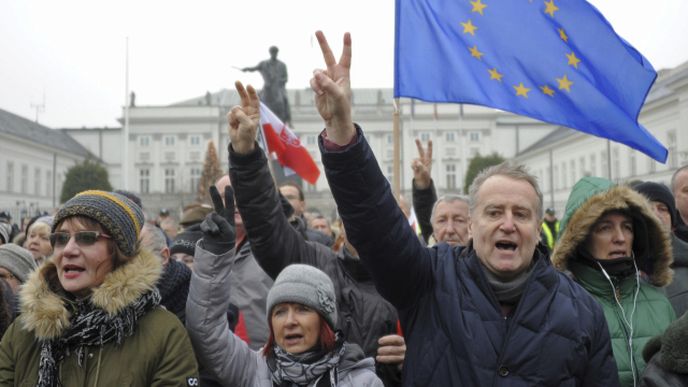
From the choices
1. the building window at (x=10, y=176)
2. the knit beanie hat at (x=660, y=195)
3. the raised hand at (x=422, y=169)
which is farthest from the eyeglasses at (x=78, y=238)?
the building window at (x=10, y=176)

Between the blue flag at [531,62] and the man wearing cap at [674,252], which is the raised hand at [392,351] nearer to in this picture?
the man wearing cap at [674,252]

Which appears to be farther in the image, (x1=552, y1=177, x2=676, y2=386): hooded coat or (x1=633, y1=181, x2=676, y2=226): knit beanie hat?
(x1=633, y1=181, x2=676, y2=226): knit beanie hat

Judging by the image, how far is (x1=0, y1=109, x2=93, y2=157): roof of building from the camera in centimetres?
5167

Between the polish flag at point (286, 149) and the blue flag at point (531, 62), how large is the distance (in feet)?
12.9

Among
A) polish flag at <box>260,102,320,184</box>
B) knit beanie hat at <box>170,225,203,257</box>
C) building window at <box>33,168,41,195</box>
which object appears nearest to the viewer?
knit beanie hat at <box>170,225,203,257</box>

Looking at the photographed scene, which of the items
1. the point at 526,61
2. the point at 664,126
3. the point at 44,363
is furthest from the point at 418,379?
the point at 664,126

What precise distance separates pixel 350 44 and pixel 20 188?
5445 centimetres

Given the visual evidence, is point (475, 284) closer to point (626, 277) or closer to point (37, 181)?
point (626, 277)

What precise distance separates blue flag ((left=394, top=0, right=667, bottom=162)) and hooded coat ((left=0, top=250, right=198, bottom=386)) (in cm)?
188

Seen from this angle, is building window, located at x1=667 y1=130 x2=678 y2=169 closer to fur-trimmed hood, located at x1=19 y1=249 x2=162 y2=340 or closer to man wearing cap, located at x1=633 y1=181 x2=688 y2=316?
man wearing cap, located at x1=633 y1=181 x2=688 y2=316

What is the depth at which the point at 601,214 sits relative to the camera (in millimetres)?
3088

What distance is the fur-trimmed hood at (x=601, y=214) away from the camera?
10.1 feet

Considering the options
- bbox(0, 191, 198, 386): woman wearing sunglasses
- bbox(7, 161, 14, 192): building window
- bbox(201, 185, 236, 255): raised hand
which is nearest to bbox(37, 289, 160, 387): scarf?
bbox(0, 191, 198, 386): woman wearing sunglasses

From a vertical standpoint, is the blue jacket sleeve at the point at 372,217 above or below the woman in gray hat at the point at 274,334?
above
